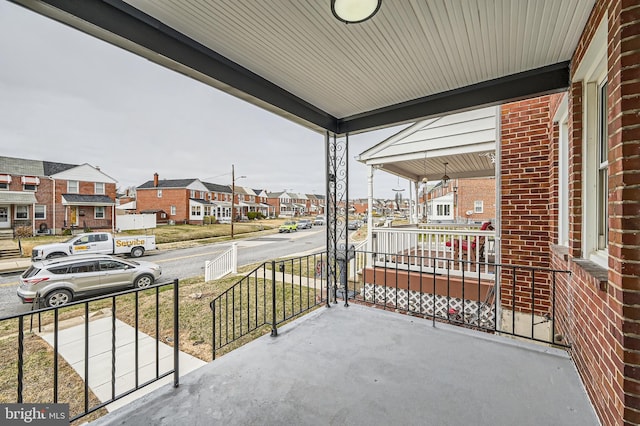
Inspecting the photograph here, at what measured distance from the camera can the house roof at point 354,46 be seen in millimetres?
1509

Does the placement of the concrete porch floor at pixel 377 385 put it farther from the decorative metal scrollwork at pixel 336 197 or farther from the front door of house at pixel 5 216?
the front door of house at pixel 5 216

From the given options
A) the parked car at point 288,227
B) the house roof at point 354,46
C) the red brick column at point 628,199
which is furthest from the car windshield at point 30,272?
the parked car at point 288,227

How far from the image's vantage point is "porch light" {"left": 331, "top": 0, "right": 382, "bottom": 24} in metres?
1.42

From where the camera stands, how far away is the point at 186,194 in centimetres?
1123

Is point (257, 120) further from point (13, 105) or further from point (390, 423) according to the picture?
point (390, 423)

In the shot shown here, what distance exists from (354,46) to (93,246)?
424cm

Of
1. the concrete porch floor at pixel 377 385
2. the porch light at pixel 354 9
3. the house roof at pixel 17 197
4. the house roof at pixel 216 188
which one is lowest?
the concrete porch floor at pixel 377 385

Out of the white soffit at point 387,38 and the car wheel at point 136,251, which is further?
the car wheel at point 136,251

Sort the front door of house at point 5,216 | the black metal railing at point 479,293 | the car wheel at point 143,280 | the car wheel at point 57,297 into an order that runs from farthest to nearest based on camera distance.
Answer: the car wheel at point 143,280
the car wheel at point 57,297
the black metal railing at point 479,293
the front door of house at point 5,216

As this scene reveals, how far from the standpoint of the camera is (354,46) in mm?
1891

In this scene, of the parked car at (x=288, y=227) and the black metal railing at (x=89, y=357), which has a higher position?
the parked car at (x=288, y=227)

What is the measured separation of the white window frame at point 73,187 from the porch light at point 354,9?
11.9 ft

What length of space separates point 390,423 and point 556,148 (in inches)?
113

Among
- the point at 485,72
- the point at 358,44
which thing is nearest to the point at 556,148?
the point at 485,72
